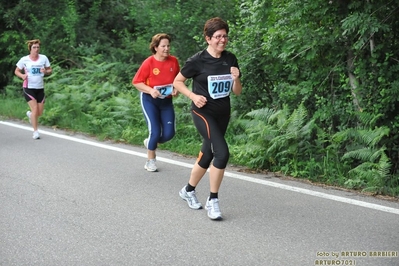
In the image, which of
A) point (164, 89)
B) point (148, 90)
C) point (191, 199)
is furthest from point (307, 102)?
point (191, 199)

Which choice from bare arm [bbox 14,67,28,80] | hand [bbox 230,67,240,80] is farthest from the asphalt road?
bare arm [bbox 14,67,28,80]

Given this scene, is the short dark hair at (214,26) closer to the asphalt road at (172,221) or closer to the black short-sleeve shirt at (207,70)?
the black short-sleeve shirt at (207,70)

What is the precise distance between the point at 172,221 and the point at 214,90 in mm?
1392

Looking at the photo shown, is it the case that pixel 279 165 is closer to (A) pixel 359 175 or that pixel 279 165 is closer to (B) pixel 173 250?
(A) pixel 359 175

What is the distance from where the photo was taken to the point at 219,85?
607 cm

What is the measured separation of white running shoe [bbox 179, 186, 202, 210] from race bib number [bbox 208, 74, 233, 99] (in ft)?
3.75

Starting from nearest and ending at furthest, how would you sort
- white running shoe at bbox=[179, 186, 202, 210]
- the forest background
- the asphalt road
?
the asphalt road → white running shoe at bbox=[179, 186, 202, 210] → the forest background

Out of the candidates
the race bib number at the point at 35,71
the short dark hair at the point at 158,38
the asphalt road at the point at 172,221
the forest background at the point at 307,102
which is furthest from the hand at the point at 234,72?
the race bib number at the point at 35,71

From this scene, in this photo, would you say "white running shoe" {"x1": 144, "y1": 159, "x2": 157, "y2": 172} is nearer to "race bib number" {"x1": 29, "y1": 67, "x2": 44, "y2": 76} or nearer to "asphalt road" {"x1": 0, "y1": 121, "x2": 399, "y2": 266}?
"asphalt road" {"x1": 0, "y1": 121, "x2": 399, "y2": 266}

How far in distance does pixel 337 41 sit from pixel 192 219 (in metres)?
3.90

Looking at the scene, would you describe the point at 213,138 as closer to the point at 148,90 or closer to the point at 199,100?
the point at 199,100

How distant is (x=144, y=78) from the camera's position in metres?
8.06

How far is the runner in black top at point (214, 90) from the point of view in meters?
5.98

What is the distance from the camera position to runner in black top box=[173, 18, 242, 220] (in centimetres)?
598
